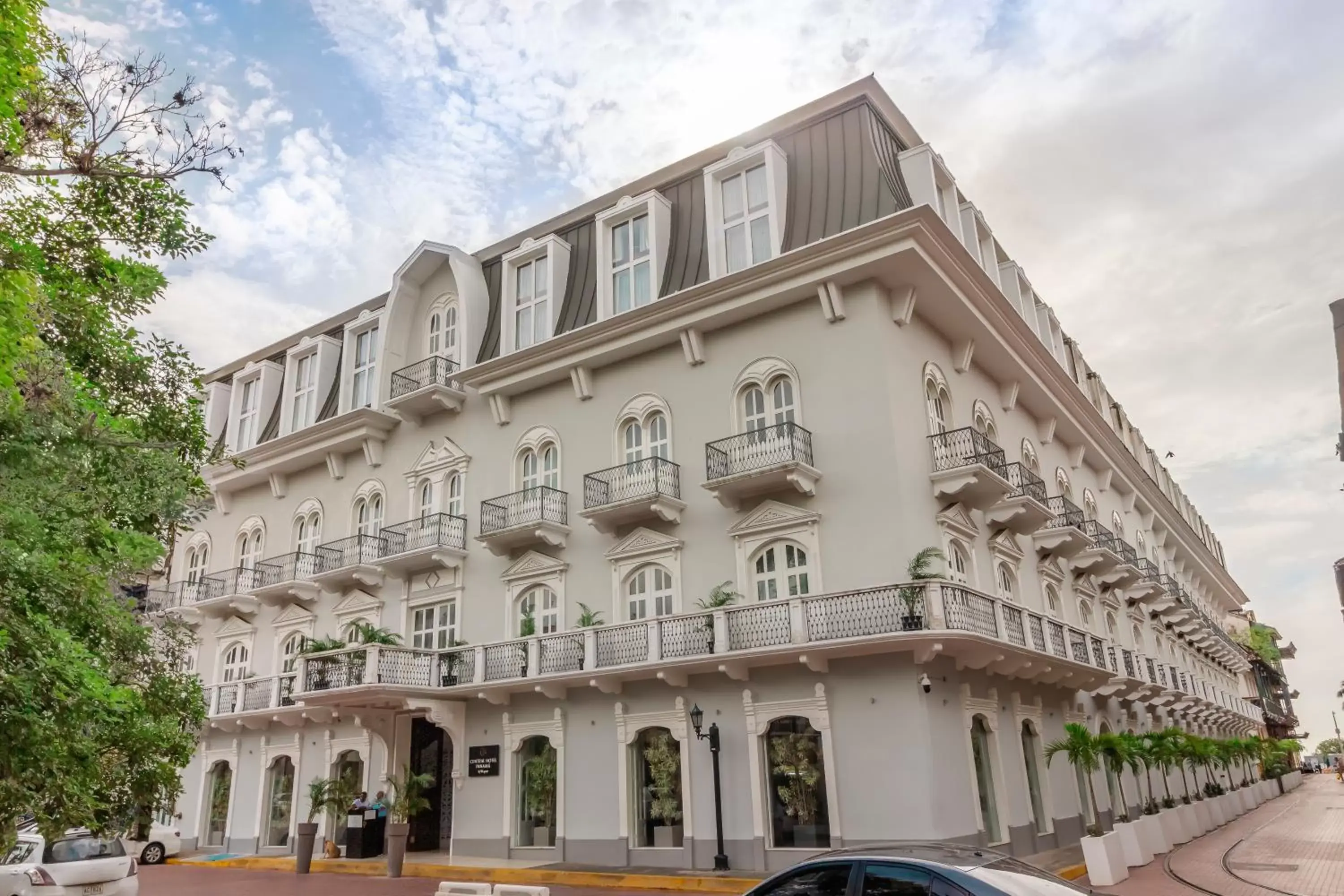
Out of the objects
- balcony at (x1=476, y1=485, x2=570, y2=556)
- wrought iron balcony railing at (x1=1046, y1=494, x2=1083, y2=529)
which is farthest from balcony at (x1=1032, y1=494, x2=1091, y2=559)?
balcony at (x1=476, y1=485, x2=570, y2=556)

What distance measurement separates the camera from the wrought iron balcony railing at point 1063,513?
73.2 feet

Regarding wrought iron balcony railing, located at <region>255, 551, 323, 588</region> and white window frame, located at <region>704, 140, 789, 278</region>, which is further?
wrought iron balcony railing, located at <region>255, 551, 323, 588</region>

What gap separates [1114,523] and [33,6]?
31804 millimetres

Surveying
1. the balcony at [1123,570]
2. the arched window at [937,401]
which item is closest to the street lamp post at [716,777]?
the arched window at [937,401]

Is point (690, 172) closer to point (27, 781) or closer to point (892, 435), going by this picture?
point (892, 435)

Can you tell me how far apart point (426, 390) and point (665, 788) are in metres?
12.2

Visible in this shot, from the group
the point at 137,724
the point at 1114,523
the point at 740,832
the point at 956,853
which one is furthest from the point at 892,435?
the point at 1114,523

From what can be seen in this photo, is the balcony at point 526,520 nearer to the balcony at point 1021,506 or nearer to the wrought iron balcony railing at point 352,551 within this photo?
the wrought iron balcony railing at point 352,551

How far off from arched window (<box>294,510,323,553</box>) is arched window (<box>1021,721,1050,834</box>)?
20.3 metres

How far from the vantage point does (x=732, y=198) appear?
66.3 feet

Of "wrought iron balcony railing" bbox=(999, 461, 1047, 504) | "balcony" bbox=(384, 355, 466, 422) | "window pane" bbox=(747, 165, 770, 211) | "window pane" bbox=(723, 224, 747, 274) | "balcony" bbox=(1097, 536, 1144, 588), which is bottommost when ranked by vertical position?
"balcony" bbox=(1097, 536, 1144, 588)

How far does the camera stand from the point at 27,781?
7.27 metres

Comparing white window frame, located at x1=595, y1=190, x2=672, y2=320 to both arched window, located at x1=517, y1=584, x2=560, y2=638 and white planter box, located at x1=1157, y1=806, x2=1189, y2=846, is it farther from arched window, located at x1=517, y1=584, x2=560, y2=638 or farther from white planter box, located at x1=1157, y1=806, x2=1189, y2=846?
white planter box, located at x1=1157, y1=806, x2=1189, y2=846

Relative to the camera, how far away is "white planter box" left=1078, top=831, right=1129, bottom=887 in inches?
576
